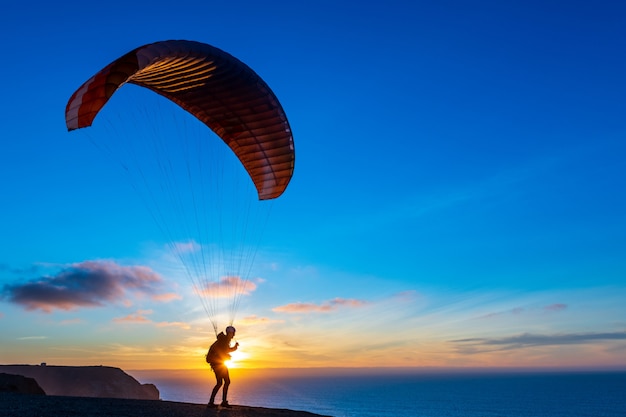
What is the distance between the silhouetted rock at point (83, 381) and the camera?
67.3 m

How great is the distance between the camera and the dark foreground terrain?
1173 centimetres

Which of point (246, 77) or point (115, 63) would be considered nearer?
point (115, 63)

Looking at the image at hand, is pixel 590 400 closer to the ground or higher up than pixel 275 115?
closer to the ground

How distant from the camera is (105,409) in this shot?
12.8 meters

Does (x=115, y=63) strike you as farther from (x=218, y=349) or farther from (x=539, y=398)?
(x=539, y=398)

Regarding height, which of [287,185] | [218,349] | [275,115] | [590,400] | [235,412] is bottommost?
[590,400]

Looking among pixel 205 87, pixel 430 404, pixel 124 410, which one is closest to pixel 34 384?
pixel 124 410

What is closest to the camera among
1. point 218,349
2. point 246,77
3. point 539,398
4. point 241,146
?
point 218,349

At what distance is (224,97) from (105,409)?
28.8ft

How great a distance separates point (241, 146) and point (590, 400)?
199247 mm

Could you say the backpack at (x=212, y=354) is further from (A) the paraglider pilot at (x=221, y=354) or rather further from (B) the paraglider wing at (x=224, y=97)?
(B) the paraglider wing at (x=224, y=97)

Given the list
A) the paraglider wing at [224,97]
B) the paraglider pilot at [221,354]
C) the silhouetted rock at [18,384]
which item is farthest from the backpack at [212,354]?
the silhouetted rock at [18,384]

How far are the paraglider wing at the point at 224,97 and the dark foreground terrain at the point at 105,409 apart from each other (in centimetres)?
618

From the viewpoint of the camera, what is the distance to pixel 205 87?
16.0 metres
